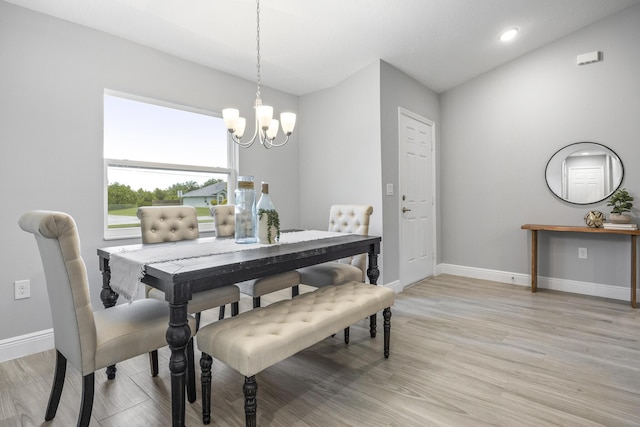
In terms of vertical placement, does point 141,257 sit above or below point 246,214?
below

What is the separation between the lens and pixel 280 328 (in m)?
1.58

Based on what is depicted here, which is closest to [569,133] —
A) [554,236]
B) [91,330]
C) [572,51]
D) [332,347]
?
[572,51]

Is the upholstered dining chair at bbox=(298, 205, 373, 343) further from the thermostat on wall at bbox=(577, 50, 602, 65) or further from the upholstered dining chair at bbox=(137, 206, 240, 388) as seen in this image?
the thermostat on wall at bbox=(577, 50, 602, 65)

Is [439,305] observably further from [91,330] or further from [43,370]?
[43,370]

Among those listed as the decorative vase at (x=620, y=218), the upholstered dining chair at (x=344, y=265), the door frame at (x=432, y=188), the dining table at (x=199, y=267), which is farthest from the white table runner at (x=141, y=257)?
the decorative vase at (x=620, y=218)

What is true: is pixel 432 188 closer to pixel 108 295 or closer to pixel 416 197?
pixel 416 197

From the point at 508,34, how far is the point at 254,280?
3565mm

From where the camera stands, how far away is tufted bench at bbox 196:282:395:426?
1.40m

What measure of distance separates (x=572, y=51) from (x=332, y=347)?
4.11 metres

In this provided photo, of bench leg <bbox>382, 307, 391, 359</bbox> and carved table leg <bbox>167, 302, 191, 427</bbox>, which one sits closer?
carved table leg <bbox>167, 302, 191, 427</bbox>

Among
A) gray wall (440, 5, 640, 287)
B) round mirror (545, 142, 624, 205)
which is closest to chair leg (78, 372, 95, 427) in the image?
gray wall (440, 5, 640, 287)

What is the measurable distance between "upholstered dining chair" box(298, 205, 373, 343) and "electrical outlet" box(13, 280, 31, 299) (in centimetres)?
198

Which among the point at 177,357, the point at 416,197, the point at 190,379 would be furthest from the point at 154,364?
the point at 416,197

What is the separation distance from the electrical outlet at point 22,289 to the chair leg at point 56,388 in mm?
1080
